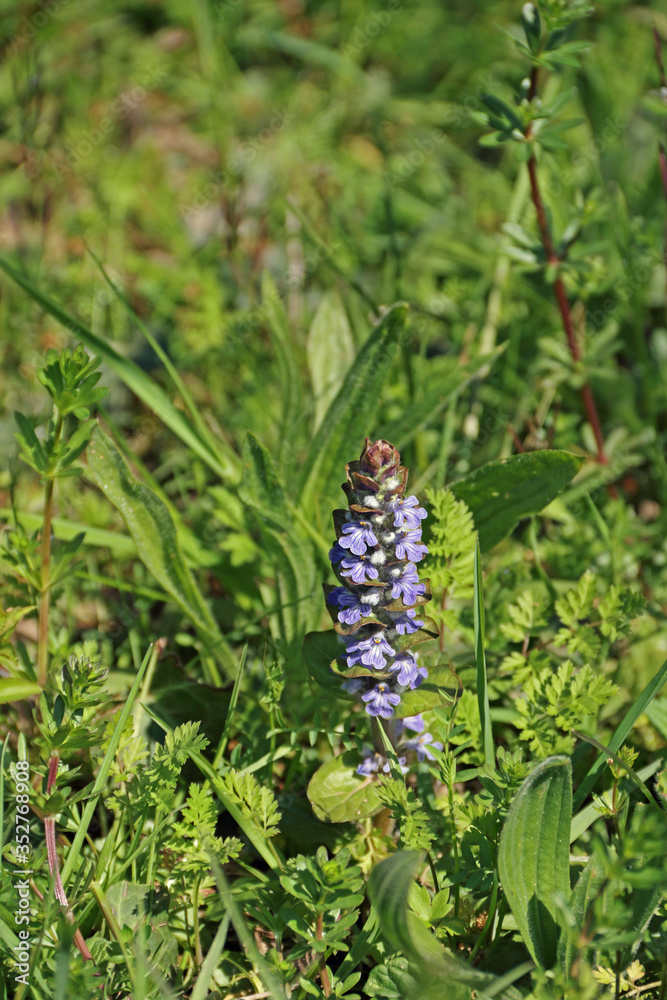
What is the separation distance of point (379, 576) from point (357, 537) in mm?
148

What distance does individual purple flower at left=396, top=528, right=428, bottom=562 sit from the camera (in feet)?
6.78

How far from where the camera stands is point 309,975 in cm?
214

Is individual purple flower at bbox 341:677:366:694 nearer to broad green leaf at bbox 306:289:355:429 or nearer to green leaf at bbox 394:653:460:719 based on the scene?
green leaf at bbox 394:653:460:719

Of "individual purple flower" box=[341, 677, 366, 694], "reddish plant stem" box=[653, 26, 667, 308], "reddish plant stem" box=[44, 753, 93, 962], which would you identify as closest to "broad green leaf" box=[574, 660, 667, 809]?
"individual purple flower" box=[341, 677, 366, 694]

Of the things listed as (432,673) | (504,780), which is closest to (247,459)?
(432,673)

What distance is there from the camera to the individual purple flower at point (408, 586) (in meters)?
2.09

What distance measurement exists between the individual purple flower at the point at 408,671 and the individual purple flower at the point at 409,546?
0.31 metres

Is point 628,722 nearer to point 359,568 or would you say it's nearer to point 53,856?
point 359,568

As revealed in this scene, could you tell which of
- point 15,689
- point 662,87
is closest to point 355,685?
point 15,689

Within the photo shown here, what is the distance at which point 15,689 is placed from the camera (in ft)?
8.05

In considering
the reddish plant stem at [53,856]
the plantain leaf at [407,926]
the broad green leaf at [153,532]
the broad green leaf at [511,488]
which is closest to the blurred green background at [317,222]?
the broad green leaf at [153,532]

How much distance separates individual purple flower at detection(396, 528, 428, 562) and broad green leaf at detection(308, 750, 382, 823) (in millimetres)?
722

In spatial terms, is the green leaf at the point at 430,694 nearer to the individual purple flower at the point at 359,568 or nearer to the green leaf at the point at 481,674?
the green leaf at the point at 481,674

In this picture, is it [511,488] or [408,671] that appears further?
[511,488]
